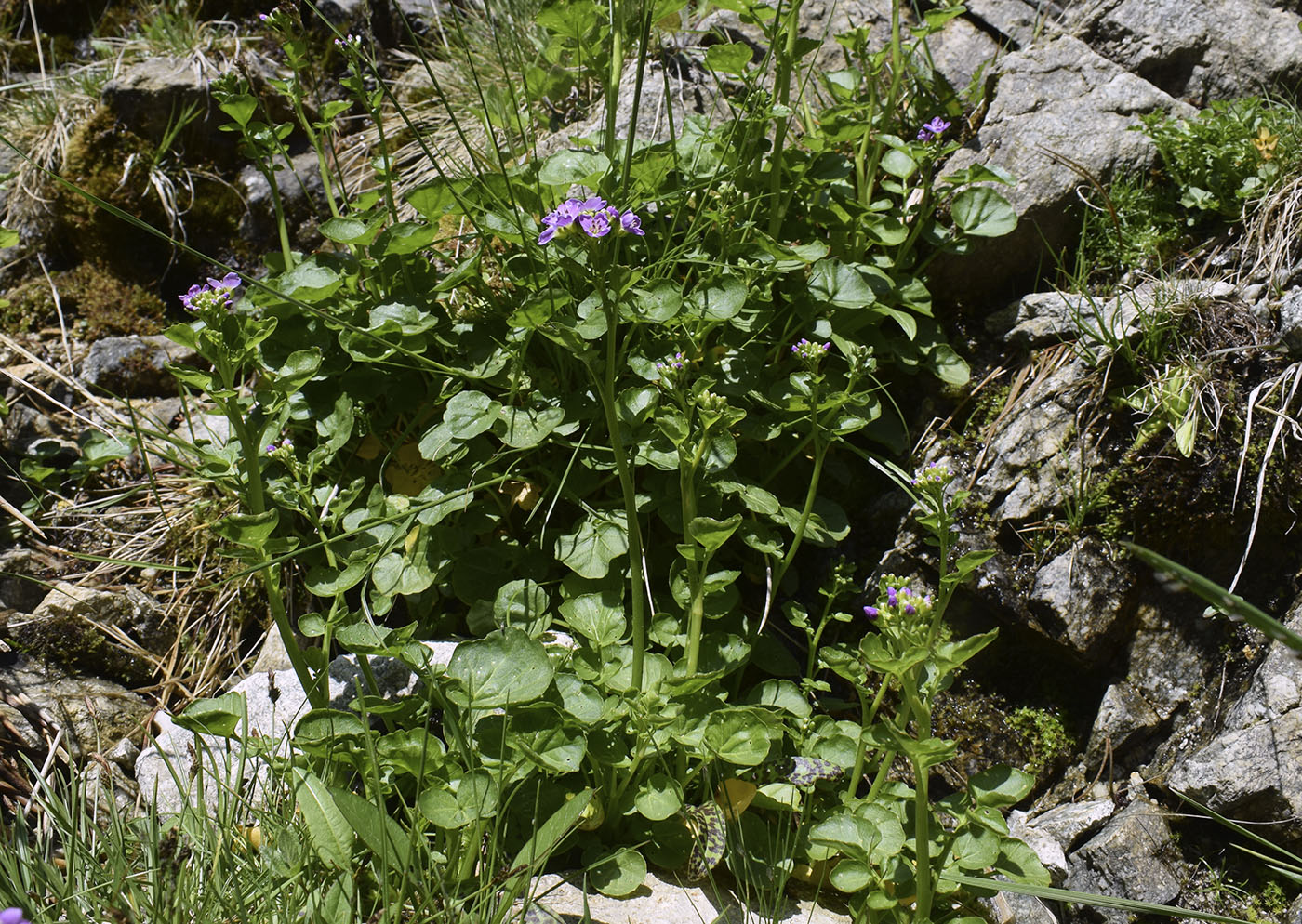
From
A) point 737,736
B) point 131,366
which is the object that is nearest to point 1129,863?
point 737,736

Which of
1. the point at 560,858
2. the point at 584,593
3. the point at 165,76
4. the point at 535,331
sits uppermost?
the point at 165,76

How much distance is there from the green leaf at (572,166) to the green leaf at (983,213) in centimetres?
101

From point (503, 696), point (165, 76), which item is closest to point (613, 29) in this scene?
point (503, 696)

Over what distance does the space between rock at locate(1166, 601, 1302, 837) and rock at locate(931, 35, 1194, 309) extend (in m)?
1.21

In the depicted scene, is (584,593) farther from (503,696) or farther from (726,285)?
(726,285)

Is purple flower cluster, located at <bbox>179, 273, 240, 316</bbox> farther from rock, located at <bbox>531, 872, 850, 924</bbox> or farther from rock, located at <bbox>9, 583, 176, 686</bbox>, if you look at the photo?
rock, located at <bbox>531, 872, 850, 924</bbox>

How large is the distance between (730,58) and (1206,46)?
168cm

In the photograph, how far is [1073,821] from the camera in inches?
85.2

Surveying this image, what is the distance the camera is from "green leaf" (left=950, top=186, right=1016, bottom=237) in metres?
2.60

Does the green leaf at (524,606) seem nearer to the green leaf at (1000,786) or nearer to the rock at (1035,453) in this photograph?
the green leaf at (1000,786)

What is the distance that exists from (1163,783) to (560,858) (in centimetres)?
136

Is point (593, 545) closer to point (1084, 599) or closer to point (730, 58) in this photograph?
point (1084, 599)

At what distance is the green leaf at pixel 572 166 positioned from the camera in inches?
87.4

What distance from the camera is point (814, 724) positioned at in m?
2.05
